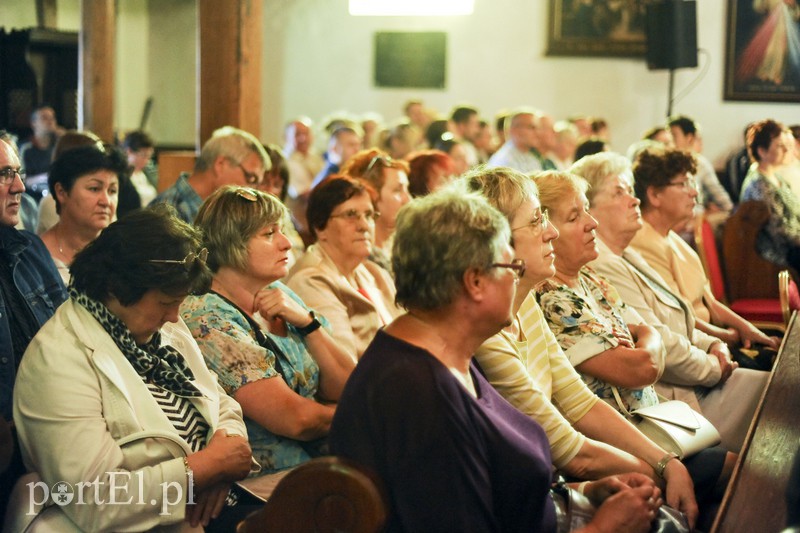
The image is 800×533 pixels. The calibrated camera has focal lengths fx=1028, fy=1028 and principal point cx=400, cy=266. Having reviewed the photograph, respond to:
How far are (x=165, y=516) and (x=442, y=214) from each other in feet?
2.69

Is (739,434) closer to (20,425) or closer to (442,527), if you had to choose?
(442,527)

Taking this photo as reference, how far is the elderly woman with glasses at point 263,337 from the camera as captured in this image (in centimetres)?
250

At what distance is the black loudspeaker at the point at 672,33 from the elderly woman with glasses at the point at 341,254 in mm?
7543

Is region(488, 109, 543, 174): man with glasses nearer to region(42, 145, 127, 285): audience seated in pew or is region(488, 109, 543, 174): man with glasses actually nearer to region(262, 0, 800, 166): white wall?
region(42, 145, 127, 285): audience seated in pew

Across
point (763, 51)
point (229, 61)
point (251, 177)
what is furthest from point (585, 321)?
point (763, 51)

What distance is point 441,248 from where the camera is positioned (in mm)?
1855

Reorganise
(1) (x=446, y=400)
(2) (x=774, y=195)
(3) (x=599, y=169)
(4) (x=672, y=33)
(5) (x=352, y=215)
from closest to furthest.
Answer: (1) (x=446, y=400)
(5) (x=352, y=215)
(3) (x=599, y=169)
(2) (x=774, y=195)
(4) (x=672, y=33)

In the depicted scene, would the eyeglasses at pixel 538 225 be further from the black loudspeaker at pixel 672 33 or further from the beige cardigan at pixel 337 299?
the black loudspeaker at pixel 672 33

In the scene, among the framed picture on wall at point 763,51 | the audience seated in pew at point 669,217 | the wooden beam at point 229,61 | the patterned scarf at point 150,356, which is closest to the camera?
the patterned scarf at point 150,356

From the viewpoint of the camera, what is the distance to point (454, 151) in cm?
663

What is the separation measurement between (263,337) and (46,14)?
35.4 feet

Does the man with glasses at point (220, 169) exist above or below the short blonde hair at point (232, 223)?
above

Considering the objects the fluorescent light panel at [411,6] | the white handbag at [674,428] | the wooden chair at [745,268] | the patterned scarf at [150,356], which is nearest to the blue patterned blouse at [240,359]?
the patterned scarf at [150,356]

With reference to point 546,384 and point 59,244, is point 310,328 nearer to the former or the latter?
point 546,384
